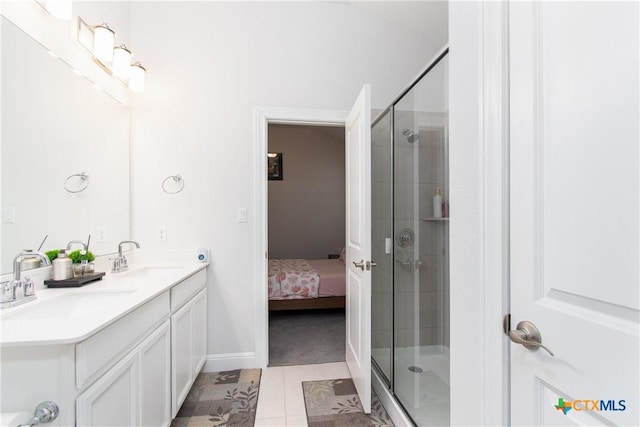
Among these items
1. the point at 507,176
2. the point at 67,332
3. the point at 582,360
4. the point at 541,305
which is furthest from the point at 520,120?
the point at 67,332

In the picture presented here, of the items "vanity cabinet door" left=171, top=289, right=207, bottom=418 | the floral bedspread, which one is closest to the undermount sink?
"vanity cabinet door" left=171, top=289, right=207, bottom=418

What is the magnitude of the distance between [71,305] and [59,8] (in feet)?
4.91

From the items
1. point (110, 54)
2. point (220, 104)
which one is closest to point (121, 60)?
point (110, 54)

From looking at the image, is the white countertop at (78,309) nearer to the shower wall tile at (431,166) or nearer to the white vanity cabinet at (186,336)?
the white vanity cabinet at (186,336)

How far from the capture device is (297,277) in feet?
11.1

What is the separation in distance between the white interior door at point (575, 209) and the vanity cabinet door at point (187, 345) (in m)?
1.57

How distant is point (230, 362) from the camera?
2283 mm

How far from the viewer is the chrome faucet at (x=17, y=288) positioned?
1137mm

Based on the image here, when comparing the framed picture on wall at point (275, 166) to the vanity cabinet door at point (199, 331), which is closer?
the vanity cabinet door at point (199, 331)

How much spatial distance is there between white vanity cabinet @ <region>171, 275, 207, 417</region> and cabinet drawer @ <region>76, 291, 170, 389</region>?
0.27 meters

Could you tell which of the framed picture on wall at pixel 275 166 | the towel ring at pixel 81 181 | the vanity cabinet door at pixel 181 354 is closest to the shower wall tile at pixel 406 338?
the vanity cabinet door at pixel 181 354

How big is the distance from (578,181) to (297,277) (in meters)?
2.99

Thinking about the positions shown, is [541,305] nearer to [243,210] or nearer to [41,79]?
[243,210]

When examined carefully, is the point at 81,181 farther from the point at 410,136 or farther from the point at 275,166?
the point at 275,166
